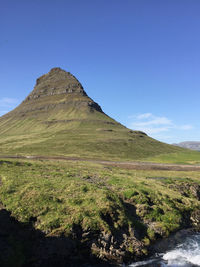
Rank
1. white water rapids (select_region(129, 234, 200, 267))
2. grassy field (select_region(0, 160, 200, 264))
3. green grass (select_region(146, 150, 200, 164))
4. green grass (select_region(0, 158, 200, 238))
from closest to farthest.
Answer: white water rapids (select_region(129, 234, 200, 267)) → grassy field (select_region(0, 160, 200, 264)) → green grass (select_region(0, 158, 200, 238)) → green grass (select_region(146, 150, 200, 164))

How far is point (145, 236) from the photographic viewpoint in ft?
73.8

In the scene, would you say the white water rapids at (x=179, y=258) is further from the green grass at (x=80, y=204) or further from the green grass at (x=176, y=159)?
the green grass at (x=176, y=159)

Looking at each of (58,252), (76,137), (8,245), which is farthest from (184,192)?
(76,137)

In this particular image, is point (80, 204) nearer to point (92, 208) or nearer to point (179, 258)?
point (92, 208)

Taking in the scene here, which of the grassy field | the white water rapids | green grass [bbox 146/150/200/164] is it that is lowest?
the white water rapids

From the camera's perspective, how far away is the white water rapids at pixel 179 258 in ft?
60.4

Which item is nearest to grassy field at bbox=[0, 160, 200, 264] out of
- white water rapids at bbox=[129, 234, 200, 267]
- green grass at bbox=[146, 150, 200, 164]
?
white water rapids at bbox=[129, 234, 200, 267]

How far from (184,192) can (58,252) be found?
31179 mm

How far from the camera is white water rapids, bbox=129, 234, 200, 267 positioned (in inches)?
725

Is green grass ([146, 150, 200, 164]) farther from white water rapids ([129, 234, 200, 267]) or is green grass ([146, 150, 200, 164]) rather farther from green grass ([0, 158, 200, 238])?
white water rapids ([129, 234, 200, 267])

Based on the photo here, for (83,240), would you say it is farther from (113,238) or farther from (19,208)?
(19,208)

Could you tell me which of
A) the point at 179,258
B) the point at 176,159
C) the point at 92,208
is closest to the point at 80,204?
the point at 92,208

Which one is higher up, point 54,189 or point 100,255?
point 54,189

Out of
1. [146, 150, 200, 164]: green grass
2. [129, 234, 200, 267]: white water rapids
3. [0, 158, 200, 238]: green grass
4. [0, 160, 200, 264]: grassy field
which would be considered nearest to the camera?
[129, 234, 200, 267]: white water rapids
